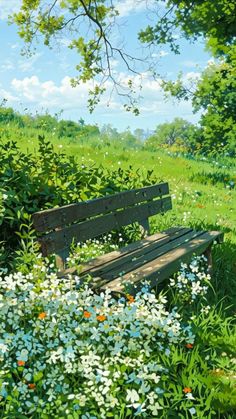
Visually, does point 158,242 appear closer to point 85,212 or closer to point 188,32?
point 85,212

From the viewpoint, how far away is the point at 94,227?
486cm

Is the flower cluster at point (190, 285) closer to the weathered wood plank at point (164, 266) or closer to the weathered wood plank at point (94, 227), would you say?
the weathered wood plank at point (164, 266)

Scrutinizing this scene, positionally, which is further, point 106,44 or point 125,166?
point 125,166

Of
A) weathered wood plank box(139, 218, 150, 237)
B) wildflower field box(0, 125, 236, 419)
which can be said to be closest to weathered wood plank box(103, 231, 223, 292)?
wildflower field box(0, 125, 236, 419)

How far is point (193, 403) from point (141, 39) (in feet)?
37.2

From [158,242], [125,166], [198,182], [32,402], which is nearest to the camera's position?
[32,402]

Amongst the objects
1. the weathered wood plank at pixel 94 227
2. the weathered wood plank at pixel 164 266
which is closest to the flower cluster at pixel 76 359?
the weathered wood plank at pixel 164 266

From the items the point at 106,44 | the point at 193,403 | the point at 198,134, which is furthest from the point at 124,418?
the point at 198,134

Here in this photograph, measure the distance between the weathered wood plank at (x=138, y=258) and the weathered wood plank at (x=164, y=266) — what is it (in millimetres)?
63

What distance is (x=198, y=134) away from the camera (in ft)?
145

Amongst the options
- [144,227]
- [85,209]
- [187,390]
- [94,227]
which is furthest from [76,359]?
[144,227]

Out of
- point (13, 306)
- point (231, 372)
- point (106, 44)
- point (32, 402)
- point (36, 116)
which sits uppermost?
point (106, 44)

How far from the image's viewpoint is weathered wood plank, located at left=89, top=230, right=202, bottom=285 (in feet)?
13.8

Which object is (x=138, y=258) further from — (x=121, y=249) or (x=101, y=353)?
(x=101, y=353)
